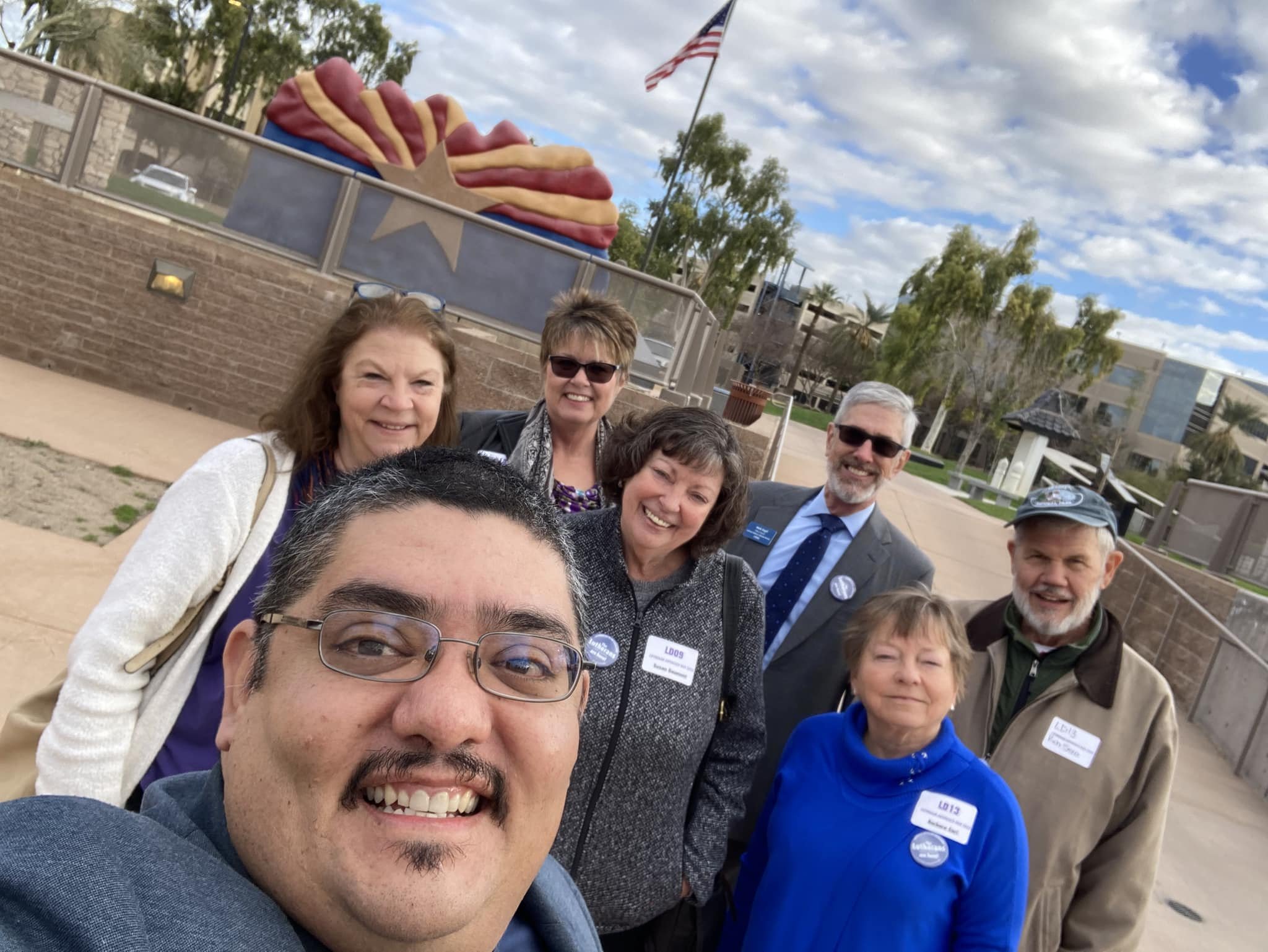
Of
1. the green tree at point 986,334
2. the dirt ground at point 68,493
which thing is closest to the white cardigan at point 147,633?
the dirt ground at point 68,493

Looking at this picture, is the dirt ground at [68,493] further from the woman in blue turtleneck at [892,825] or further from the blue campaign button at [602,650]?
the woman in blue turtleneck at [892,825]

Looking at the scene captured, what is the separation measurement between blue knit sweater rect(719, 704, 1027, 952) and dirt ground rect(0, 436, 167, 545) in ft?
15.3

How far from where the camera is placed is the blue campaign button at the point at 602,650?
88.0 inches

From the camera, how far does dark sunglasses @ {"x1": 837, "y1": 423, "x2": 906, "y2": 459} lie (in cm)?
322

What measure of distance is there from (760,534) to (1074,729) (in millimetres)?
1224

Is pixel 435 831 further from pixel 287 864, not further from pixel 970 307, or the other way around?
pixel 970 307

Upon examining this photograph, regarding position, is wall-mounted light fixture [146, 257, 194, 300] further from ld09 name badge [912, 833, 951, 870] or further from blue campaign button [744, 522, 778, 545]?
ld09 name badge [912, 833, 951, 870]

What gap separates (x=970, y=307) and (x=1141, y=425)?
52939 mm

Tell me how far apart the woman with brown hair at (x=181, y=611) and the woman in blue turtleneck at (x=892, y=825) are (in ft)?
4.89

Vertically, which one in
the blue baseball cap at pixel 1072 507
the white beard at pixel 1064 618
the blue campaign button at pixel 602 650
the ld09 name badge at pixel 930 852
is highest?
the blue baseball cap at pixel 1072 507

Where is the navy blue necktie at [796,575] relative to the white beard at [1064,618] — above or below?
below

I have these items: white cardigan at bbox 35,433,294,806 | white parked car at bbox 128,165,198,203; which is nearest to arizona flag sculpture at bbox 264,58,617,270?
Result: white parked car at bbox 128,165,198,203

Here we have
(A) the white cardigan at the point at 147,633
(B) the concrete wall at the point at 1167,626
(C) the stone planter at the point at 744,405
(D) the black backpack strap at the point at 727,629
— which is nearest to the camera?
(A) the white cardigan at the point at 147,633

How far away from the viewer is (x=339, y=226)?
8.53 meters
